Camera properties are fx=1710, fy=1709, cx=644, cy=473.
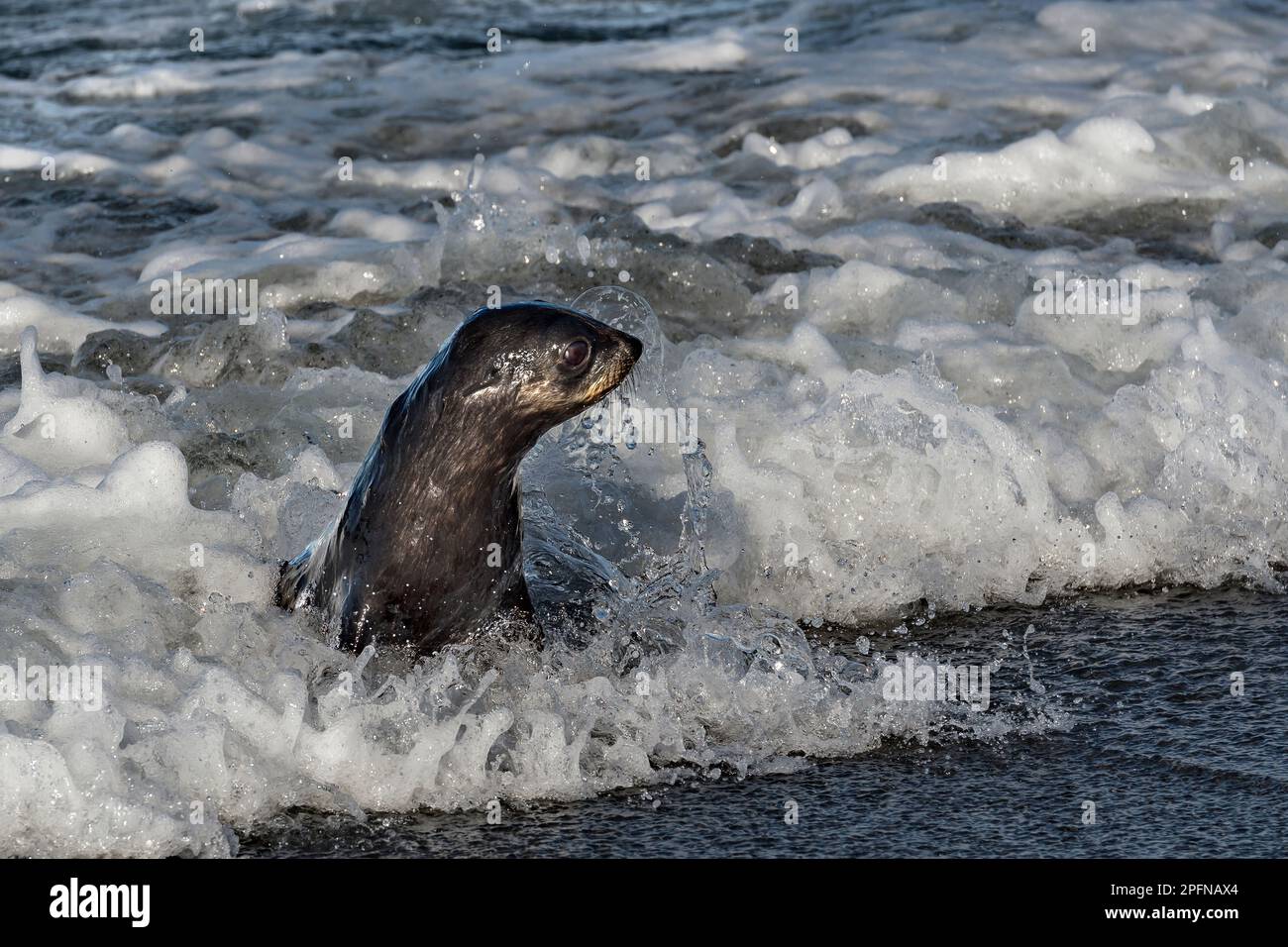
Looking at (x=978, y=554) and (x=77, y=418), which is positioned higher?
(x=77, y=418)

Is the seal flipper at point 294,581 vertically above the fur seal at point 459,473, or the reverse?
the fur seal at point 459,473

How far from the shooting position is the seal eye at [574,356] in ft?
15.0

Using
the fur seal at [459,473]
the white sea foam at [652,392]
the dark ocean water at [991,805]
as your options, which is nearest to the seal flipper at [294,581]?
the white sea foam at [652,392]

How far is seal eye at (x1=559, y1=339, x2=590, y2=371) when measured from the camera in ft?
15.0

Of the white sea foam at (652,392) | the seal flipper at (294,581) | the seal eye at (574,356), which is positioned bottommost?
the white sea foam at (652,392)

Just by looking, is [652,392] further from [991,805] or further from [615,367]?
[991,805]

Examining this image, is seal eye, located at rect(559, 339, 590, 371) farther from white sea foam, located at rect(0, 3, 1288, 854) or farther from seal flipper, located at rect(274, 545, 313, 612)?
seal flipper, located at rect(274, 545, 313, 612)

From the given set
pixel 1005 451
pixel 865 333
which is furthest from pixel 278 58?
pixel 1005 451

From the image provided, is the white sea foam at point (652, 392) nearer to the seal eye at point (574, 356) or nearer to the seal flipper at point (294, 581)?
the seal flipper at point (294, 581)

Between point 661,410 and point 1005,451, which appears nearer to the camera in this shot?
point 1005,451

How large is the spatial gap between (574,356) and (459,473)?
17.3 inches

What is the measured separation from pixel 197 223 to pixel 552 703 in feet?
19.7

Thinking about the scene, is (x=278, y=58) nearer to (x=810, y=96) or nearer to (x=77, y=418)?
(x=810, y=96)

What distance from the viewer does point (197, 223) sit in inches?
379
